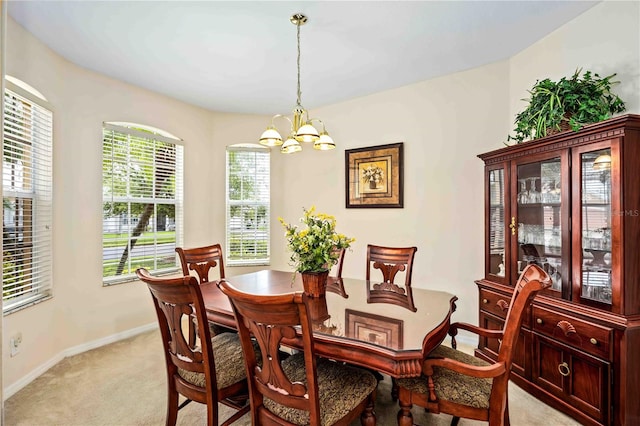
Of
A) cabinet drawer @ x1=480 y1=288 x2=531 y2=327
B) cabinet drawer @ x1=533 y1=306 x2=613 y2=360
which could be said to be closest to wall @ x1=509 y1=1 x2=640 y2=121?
cabinet drawer @ x1=533 y1=306 x2=613 y2=360

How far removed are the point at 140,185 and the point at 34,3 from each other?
1.89 meters

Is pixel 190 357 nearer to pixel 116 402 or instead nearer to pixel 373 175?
pixel 116 402

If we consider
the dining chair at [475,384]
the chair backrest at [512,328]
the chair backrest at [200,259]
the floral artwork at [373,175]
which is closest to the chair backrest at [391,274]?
the dining chair at [475,384]

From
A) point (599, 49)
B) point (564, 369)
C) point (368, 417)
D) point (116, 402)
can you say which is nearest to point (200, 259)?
point (116, 402)

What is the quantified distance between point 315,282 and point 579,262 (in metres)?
1.68

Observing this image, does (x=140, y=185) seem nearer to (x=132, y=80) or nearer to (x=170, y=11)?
(x=132, y=80)

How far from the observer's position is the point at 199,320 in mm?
1600

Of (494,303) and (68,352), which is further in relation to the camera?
(68,352)

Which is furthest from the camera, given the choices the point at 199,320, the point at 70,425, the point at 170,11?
the point at 170,11

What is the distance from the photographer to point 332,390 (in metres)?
1.55

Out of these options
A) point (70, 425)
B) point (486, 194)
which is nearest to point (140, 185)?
point (70, 425)

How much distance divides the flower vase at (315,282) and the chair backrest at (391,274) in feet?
1.06

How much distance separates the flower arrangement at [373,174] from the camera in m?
3.85

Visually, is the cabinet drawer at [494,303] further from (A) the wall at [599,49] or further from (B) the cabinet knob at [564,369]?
(A) the wall at [599,49]
